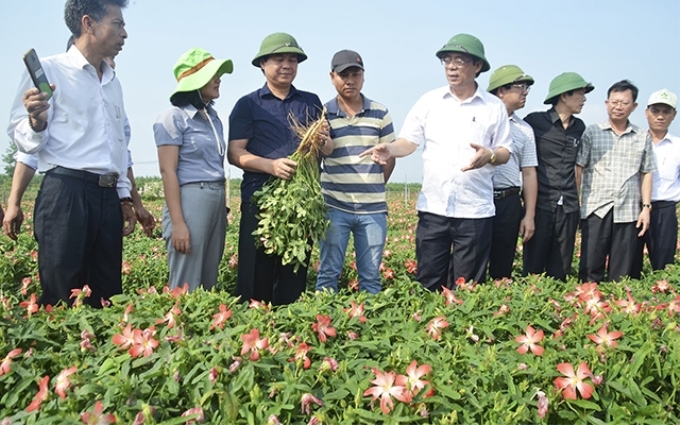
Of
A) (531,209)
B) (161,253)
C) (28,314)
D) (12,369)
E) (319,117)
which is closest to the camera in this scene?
(12,369)

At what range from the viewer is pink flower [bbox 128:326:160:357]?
1.94m

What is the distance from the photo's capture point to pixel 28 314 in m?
2.44

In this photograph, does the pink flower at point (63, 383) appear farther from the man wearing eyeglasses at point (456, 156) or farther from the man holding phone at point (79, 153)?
the man wearing eyeglasses at point (456, 156)

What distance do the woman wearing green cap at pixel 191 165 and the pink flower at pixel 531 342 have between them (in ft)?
6.56

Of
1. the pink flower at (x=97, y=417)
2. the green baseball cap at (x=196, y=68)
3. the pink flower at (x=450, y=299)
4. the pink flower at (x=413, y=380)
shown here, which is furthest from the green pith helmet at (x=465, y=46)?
the pink flower at (x=97, y=417)

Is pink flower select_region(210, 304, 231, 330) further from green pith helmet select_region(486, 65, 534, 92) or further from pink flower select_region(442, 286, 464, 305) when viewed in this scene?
green pith helmet select_region(486, 65, 534, 92)

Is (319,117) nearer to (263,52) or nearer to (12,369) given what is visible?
(263,52)

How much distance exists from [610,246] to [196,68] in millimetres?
3481

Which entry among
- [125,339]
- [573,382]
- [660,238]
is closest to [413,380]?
[573,382]

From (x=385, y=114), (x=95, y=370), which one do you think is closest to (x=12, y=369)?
(x=95, y=370)

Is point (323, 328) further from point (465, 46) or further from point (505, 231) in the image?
point (505, 231)

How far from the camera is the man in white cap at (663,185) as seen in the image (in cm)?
500

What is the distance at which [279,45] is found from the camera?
364 cm

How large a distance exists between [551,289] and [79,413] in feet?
7.63
